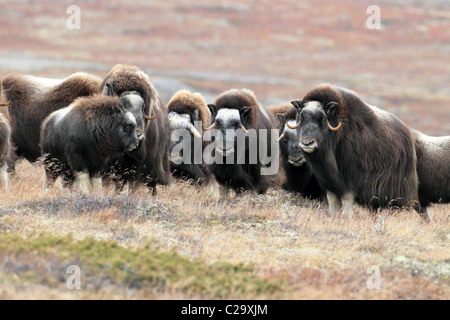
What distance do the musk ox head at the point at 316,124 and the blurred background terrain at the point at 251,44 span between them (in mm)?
25997

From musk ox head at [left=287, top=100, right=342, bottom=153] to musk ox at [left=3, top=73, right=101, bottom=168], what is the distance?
2998mm

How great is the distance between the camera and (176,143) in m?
8.98

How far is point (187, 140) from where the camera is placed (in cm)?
889

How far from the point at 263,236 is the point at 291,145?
208 cm

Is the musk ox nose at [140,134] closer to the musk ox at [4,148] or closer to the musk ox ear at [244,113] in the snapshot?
the musk ox ear at [244,113]

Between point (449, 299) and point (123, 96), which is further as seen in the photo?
point (123, 96)

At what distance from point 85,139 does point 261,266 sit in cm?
285

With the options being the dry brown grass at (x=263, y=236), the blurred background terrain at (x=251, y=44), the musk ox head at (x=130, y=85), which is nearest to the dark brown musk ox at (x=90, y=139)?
the musk ox head at (x=130, y=85)

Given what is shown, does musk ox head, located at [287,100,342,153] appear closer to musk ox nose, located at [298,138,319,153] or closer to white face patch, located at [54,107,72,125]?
musk ox nose, located at [298,138,319,153]

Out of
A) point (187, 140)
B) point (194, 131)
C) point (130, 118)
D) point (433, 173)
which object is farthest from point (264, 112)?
point (433, 173)

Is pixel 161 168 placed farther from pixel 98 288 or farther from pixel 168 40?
pixel 168 40

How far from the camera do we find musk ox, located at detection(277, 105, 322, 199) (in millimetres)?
7879

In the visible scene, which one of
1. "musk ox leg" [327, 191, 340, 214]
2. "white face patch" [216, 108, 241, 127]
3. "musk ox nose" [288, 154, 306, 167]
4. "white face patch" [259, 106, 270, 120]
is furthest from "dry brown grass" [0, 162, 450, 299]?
"white face patch" [259, 106, 270, 120]
